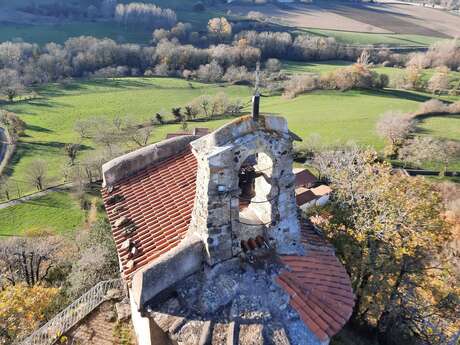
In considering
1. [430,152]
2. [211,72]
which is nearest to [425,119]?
[430,152]

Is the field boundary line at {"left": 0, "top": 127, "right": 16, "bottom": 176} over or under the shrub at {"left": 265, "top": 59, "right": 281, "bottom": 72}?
under

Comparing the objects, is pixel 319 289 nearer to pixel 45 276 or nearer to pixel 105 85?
pixel 45 276

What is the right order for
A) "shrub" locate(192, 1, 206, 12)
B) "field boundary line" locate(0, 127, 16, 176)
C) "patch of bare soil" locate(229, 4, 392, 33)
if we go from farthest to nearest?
"shrub" locate(192, 1, 206, 12) < "patch of bare soil" locate(229, 4, 392, 33) < "field boundary line" locate(0, 127, 16, 176)

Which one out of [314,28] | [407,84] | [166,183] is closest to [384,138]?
[407,84]

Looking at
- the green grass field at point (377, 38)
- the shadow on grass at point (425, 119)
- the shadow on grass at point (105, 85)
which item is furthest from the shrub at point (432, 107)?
the shadow on grass at point (105, 85)

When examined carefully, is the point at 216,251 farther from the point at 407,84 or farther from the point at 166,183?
the point at 407,84

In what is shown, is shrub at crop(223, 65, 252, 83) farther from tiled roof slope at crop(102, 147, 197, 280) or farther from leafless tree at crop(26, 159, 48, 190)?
tiled roof slope at crop(102, 147, 197, 280)

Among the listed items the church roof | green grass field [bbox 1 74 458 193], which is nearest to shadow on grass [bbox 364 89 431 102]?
green grass field [bbox 1 74 458 193]
